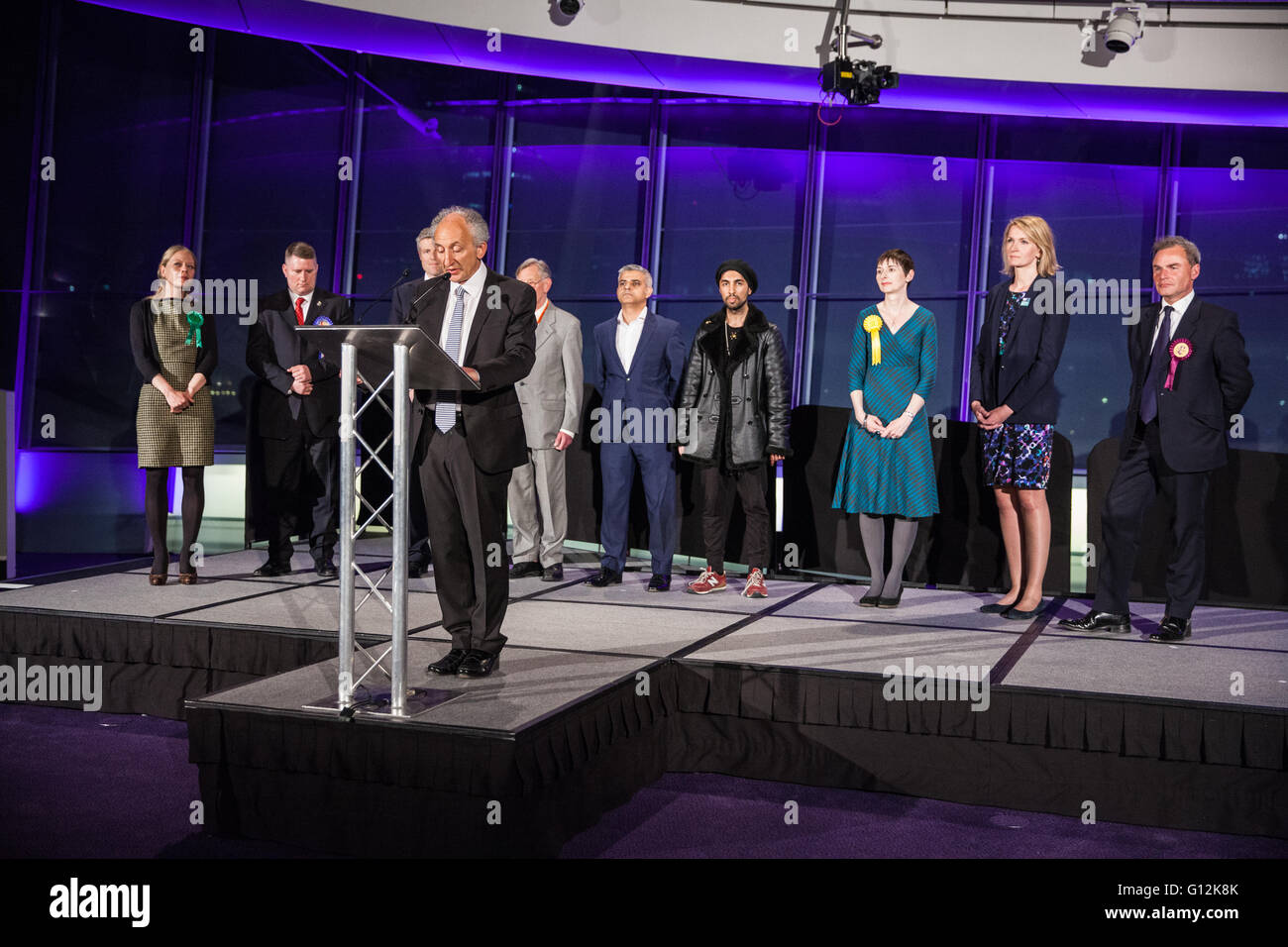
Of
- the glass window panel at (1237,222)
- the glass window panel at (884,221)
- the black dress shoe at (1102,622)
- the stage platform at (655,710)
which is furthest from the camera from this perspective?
the glass window panel at (884,221)

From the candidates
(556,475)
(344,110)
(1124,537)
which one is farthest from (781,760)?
(344,110)

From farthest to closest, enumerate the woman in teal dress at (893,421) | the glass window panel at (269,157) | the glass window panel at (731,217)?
1. the glass window panel at (731,217)
2. the glass window panel at (269,157)
3. the woman in teal dress at (893,421)

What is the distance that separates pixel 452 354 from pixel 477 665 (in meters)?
0.88

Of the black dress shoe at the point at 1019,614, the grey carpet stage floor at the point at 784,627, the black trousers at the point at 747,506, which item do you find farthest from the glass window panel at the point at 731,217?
the black dress shoe at the point at 1019,614

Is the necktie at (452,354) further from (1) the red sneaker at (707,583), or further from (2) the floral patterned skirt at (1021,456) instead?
(2) the floral patterned skirt at (1021,456)

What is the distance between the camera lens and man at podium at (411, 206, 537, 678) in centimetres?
303

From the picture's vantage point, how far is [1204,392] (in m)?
4.05

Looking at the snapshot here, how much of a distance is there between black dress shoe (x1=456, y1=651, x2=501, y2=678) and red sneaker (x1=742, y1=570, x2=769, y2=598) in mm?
1998

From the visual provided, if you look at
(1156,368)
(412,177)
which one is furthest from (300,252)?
(412,177)

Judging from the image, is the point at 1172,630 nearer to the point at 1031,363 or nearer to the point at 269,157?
the point at 1031,363

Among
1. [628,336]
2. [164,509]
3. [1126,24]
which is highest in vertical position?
→ [1126,24]

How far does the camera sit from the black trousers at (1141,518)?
405cm

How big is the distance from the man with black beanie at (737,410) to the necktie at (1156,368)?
4.74ft

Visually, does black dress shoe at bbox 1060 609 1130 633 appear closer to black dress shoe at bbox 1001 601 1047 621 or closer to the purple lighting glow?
black dress shoe at bbox 1001 601 1047 621
